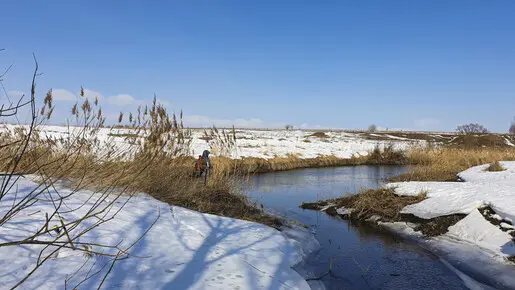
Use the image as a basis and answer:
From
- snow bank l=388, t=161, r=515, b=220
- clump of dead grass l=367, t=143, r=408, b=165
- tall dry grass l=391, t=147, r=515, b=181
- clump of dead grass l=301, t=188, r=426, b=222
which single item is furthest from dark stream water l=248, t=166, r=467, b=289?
clump of dead grass l=367, t=143, r=408, b=165

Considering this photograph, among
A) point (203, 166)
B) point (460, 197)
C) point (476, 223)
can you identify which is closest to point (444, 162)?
point (460, 197)

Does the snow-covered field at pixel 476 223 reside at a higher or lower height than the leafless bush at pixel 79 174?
lower

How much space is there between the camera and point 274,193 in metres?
10.7

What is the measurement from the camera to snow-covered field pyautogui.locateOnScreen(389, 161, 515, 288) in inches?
190

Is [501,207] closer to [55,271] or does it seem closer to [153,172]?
[153,172]

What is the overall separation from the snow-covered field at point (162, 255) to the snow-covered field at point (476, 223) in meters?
2.68

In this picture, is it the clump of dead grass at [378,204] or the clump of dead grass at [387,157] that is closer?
the clump of dead grass at [378,204]

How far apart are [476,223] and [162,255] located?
5627mm

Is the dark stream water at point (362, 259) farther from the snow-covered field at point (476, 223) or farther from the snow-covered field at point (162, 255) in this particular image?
the snow-covered field at point (162, 255)

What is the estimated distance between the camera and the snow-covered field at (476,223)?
15.9 ft

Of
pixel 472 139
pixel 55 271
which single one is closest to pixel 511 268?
pixel 55 271

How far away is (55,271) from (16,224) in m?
0.77

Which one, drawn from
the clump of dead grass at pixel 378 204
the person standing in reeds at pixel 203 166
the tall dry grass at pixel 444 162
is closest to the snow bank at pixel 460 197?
the clump of dead grass at pixel 378 204

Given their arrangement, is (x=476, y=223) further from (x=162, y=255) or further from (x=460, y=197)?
(x=162, y=255)
